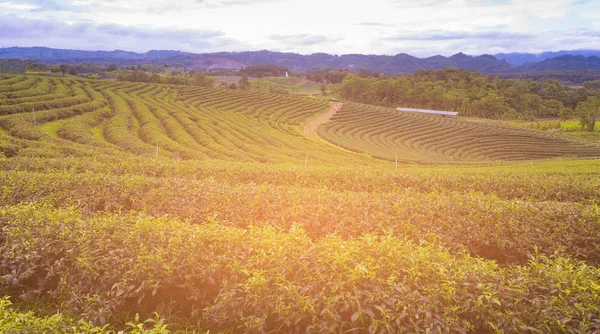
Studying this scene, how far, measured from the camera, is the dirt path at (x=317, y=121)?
65494 millimetres

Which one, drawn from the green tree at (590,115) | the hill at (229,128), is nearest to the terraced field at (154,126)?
the hill at (229,128)

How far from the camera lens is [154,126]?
40250 mm

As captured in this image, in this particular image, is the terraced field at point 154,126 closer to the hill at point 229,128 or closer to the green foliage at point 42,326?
the hill at point 229,128

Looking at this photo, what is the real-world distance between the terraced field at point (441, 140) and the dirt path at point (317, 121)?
165 centimetres

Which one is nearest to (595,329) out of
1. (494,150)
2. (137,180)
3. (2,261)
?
(2,261)

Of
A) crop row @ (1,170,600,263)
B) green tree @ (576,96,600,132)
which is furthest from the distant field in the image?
crop row @ (1,170,600,263)

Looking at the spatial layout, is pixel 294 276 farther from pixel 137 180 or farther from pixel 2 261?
pixel 137 180

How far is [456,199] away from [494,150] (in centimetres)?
6208

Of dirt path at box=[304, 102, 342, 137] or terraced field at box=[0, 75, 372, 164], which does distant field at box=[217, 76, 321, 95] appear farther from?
terraced field at box=[0, 75, 372, 164]

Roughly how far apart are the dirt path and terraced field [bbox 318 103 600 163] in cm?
165

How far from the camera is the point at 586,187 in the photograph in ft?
35.0

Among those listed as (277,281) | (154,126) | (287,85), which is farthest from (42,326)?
(287,85)

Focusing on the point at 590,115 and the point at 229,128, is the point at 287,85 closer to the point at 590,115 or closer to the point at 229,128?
the point at 590,115

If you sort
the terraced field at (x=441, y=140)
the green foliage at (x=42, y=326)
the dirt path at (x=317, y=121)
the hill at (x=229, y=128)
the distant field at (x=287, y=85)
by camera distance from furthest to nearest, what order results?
the distant field at (x=287, y=85), the dirt path at (x=317, y=121), the terraced field at (x=441, y=140), the hill at (x=229, y=128), the green foliage at (x=42, y=326)
